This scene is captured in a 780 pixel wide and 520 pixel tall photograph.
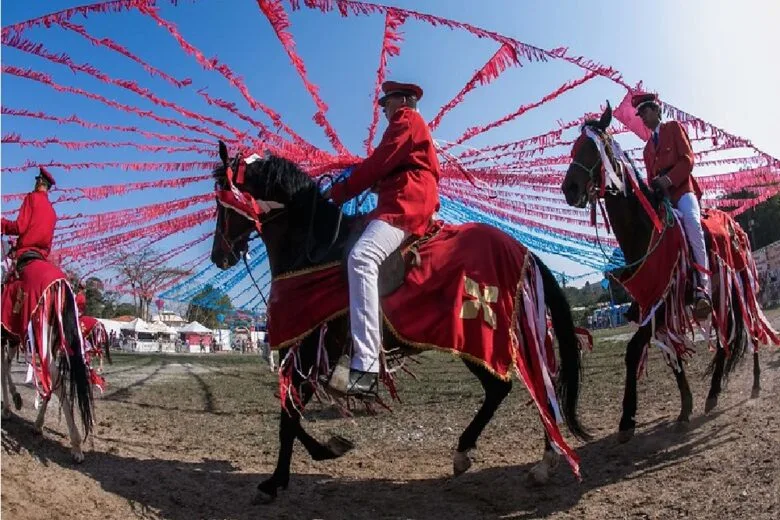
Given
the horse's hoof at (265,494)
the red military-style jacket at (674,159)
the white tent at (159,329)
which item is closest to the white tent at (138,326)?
the white tent at (159,329)

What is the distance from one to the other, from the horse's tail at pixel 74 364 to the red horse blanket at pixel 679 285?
14.3 ft

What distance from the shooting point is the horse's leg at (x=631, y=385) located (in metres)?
4.96

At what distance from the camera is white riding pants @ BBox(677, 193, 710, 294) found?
5109mm

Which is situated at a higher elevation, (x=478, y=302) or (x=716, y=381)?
(x=478, y=302)

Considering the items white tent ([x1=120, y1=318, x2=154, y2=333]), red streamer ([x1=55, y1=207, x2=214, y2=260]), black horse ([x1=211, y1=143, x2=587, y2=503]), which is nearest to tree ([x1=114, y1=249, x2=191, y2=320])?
red streamer ([x1=55, y1=207, x2=214, y2=260])

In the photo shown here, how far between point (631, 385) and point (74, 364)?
437cm

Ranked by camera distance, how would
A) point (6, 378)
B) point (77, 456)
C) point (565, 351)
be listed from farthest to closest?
1. point (6, 378)
2. point (565, 351)
3. point (77, 456)

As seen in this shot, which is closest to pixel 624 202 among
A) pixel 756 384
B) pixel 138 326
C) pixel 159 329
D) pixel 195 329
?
pixel 756 384

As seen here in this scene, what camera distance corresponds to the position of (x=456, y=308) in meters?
4.27

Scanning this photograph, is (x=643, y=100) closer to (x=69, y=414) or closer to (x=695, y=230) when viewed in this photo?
(x=695, y=230)

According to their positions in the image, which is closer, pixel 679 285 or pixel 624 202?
pixel 679 285

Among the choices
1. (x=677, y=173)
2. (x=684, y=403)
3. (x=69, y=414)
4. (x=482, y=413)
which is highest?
(x=677, y=173)

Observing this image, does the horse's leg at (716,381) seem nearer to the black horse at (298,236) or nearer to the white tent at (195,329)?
the black horse at (298,236)

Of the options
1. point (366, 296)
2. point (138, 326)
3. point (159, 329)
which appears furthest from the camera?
point (159, 329)
